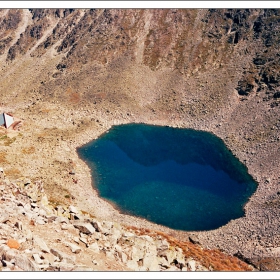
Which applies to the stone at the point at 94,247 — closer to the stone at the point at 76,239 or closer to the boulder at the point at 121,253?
the stone at the point at 76,239

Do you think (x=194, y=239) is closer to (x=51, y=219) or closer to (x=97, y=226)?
(x=97, y=226)

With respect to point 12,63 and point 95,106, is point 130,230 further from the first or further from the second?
point 12,63

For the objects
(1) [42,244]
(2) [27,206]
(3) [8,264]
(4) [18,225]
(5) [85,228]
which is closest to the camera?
(3) [8,264]

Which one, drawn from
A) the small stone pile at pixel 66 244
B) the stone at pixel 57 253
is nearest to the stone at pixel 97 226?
the small stone pile at pixel 66 244

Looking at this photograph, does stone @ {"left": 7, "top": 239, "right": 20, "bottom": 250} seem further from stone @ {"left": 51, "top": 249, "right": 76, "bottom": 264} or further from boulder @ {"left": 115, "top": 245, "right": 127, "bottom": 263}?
boulder @ {"left": 115, "top": 245, "right": 127, "bottom": 263}

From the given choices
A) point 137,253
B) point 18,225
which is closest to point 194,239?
point 137,253

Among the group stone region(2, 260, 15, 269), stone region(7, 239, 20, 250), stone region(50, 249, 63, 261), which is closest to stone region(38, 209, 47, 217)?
stone region(50, 249, 63, 261)
